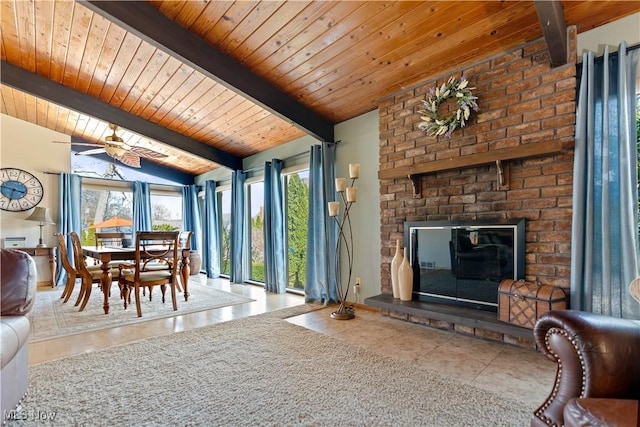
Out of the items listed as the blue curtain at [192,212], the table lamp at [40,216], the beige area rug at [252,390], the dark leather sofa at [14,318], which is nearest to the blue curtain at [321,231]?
the beige area rug at [252,390]

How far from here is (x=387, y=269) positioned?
3.53m

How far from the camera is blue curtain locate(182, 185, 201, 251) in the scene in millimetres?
7348

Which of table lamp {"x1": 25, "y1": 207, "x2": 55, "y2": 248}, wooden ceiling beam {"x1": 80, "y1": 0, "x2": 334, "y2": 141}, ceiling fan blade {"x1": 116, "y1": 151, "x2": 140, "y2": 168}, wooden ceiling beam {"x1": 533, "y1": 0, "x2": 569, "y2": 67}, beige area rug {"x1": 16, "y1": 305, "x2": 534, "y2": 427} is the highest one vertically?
wooden ceiling beam {"x1": 80, "y1": 0, "x2": 334, "y2": 141}

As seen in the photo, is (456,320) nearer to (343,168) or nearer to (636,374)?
(636,374)

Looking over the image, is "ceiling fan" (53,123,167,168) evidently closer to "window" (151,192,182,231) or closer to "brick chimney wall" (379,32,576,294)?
"window" (151,192,182,231)

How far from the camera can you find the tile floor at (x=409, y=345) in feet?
6.70

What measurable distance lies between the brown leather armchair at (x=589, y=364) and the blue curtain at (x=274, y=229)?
4.03 m

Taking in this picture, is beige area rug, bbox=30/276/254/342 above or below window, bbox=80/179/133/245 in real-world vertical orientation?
below

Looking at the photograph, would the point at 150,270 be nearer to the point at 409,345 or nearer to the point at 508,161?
the point at 409,345

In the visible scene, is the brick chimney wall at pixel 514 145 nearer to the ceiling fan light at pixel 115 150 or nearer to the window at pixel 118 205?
the ceiling fan light at pixel 115 150

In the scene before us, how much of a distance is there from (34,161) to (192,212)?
113 inches

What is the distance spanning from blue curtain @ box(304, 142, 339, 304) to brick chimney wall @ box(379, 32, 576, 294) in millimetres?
1121

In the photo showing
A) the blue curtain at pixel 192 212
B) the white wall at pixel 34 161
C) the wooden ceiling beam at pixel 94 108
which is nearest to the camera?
the wooden ceiling beam at pixel 94 108

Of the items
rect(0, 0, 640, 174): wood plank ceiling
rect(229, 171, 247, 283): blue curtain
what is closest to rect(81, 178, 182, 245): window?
rect(229, 171, 247, 283): blue curtain
